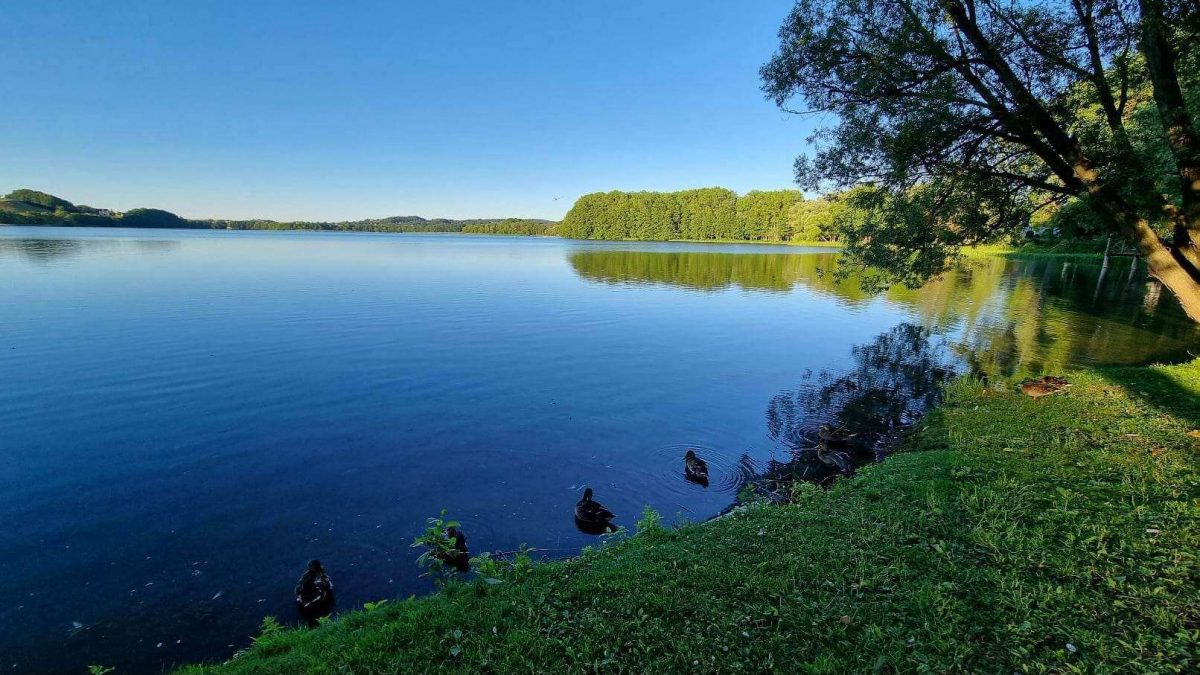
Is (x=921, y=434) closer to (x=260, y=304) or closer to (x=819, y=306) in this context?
(x=819, y=306)

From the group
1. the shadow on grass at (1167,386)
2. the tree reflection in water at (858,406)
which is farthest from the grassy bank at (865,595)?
the shadow on grass at (1167,386)

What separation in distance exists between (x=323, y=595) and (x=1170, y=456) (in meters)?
15.1

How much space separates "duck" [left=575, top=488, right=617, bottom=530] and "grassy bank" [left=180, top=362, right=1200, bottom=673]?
1824mm

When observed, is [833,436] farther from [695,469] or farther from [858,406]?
[858,406]

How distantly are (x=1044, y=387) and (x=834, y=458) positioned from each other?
8.07 metres

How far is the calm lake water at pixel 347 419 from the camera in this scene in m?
8.59

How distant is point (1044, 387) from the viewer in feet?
50.6

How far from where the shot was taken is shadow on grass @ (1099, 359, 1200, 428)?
1234 centimetres

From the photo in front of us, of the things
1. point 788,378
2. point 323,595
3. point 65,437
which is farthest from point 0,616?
point 788,378

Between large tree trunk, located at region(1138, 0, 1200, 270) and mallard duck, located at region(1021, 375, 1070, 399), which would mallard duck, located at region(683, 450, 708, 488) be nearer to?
large tree trunk, located at region(1138, 0, 1200, 270)

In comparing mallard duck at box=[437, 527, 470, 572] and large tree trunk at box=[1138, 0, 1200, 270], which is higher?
large tree trunk at box=[1138, 0, 1200, 270]

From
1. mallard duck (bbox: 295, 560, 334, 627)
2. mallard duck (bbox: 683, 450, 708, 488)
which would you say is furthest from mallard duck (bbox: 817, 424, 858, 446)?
mallard duck (bbox: 295, 560, 334, 627)

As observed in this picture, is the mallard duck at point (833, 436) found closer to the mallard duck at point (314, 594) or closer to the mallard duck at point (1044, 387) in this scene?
the mallard duck at point (1044, 387)

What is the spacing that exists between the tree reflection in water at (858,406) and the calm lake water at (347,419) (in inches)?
10.6
